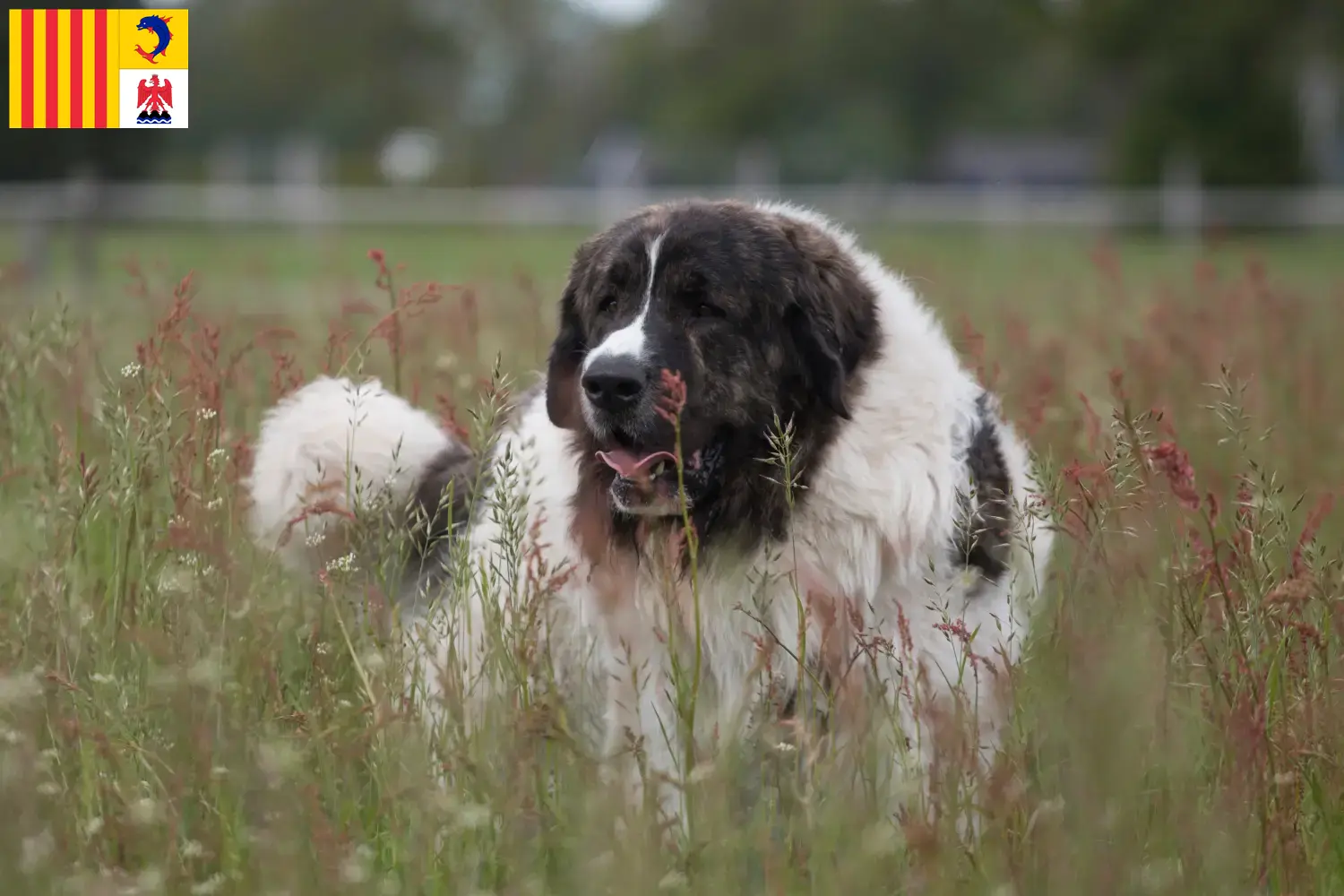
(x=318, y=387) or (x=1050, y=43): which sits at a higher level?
(x=1050, y=43)

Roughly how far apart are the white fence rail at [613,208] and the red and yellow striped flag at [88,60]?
13007 millimetres

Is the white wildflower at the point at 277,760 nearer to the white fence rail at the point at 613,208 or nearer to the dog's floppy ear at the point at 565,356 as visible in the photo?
the dog's floppy ear at the point at 565,356

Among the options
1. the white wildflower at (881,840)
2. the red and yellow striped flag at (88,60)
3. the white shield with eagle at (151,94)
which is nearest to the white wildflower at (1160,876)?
the white wildflower at (881,840)

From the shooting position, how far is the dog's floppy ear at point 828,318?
11.0 feet

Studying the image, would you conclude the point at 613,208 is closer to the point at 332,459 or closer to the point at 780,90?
the point at 332,459

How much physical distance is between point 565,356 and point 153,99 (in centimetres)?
328

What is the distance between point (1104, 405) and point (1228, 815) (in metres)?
3.85

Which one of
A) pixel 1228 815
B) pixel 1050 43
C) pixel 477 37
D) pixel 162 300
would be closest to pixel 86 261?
pixel 162 300

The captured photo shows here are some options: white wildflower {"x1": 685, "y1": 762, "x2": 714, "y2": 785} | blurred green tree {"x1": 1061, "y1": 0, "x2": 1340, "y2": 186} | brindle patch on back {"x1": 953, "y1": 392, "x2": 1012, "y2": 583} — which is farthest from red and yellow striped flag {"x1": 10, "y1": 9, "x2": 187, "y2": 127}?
blurred green tree {"x1": 1061, "y1": 0, "x2": 1340, "y2": 186}

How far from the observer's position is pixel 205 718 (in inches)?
90.3

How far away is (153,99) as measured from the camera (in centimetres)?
616

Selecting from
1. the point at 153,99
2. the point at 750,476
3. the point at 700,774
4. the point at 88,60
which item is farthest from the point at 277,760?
the point at 88,60

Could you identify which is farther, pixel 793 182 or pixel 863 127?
pixel 863 127

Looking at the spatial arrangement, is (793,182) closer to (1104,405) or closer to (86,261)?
(86,261)
